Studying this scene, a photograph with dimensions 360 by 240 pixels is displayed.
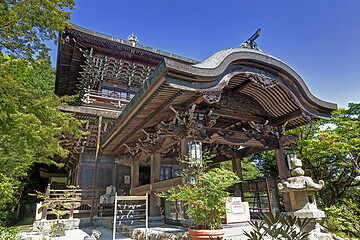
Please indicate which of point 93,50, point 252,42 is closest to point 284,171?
point 252,42

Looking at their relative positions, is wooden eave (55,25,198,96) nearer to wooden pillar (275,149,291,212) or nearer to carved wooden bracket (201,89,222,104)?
carved wooden bracket (201,89,222,104)

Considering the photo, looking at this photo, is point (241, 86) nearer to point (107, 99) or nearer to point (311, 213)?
point (311, 213)

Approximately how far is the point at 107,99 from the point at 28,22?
778 centimetres

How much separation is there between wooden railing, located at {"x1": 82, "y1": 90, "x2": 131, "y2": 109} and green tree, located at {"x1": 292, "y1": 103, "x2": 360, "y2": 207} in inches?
422

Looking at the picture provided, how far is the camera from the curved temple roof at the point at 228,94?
17.4 feet

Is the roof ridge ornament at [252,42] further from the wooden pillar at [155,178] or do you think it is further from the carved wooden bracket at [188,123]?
the wooden pillar at [155,178]

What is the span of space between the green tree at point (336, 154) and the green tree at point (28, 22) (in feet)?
40.9

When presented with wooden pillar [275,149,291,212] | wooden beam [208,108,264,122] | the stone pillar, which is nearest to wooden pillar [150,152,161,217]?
the stone pillar

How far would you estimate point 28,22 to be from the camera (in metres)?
6.12

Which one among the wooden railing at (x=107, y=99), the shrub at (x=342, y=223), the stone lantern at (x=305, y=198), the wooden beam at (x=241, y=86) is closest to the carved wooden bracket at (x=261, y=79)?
the wooden beam at (x=241, y=86)

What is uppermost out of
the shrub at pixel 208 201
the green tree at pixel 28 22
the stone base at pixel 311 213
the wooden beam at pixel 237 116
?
the green tree at pixel 28 22

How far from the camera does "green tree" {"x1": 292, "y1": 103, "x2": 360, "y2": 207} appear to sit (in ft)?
36.5

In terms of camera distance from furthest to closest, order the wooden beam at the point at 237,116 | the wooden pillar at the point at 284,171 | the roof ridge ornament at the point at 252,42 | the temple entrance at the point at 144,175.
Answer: the temple entrance at the point at 144,175 < the wooden pillar at the point at 284,171 < the wooden beam at the point at 237,116 < the roof ridge ornament at the point at 252,42

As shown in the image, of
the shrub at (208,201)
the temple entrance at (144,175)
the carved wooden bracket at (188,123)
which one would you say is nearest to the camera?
the shrub at (208,201)
